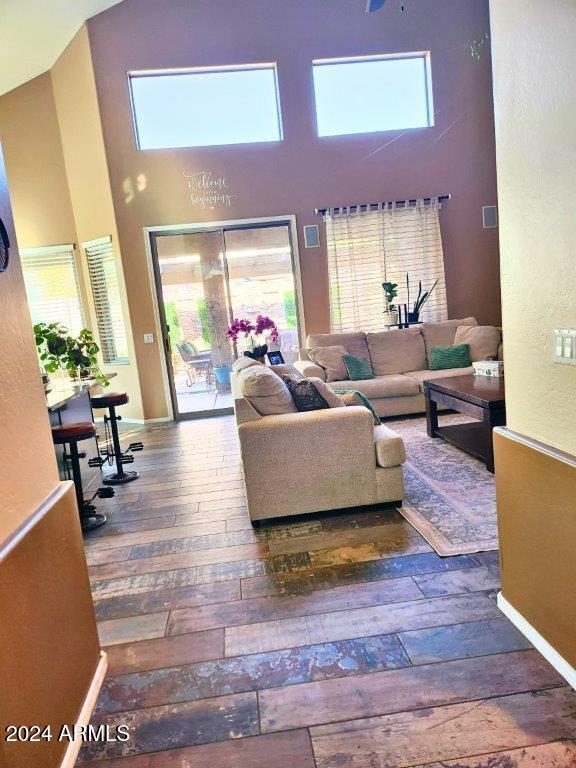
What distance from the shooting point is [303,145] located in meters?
6.04

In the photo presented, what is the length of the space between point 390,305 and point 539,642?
15.7ft

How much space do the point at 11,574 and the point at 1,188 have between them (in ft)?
3.68

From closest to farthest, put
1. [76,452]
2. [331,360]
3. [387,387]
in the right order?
[76,452], [387,387], [331,360]

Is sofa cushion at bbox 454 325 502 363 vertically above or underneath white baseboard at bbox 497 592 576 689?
above

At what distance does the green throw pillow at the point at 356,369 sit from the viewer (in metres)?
5.38

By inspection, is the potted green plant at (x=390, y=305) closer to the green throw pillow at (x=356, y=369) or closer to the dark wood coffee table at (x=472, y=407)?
the green throw pillow at (x=356, y=369)

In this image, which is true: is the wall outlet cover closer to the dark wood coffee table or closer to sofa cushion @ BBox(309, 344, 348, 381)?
sofa cushion @ BBox(309, 344, 348, 381)

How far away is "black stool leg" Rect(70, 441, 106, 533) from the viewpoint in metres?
3.15

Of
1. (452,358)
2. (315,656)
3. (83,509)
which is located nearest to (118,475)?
(83,509)

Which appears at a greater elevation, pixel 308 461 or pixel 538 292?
pixel 538 292

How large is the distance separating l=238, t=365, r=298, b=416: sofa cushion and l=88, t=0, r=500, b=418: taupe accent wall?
11.2ft

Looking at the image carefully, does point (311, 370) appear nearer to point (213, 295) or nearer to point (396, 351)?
point (396, 351)

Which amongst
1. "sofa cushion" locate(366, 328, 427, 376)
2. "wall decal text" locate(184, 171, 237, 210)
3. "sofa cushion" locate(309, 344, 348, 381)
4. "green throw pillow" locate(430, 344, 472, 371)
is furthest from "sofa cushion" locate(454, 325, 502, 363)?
"wall decal text" locate(184, 171, 237, 210)

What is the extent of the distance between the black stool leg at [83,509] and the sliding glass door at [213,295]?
2.97m
